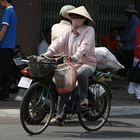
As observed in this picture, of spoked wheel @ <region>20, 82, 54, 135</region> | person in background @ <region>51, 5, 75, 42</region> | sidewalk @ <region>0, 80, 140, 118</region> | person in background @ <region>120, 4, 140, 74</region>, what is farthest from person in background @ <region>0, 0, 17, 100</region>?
person in background @ <region>120, 4, 140, 74</region>

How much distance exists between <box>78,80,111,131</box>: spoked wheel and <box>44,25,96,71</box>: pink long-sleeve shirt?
498mm

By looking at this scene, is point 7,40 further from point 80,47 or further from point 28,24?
point 28,24

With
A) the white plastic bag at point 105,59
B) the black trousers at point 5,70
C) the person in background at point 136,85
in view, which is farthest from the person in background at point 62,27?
the person in background at point 136,85

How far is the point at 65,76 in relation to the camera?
28.7ft

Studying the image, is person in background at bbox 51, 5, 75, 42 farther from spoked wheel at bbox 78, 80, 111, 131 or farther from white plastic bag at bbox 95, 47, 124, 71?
spoked wheel at bbox 78, 80, 111, 131

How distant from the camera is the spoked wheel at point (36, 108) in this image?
8.61 metres

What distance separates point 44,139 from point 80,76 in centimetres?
106

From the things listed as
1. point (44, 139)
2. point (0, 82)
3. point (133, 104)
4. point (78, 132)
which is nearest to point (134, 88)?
point (133, 104)

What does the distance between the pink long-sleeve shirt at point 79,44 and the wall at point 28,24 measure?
215 inches

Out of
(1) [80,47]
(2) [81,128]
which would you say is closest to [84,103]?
(2) [81,128]

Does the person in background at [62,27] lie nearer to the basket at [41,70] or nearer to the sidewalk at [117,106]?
the basket at [41,70]

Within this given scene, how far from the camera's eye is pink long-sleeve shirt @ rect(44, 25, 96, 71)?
352 inches

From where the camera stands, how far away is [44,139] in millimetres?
8484

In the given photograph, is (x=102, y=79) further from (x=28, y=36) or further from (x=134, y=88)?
(x=28, y=36)
